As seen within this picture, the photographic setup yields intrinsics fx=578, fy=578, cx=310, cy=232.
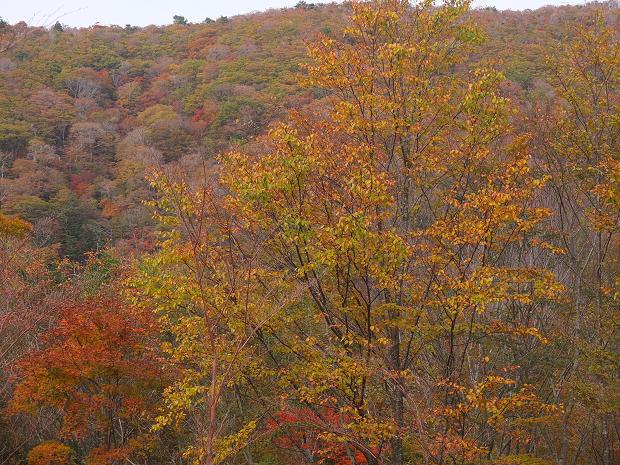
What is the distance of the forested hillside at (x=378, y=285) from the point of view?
7.51m

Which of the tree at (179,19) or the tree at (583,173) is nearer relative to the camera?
the tree at (583,173)

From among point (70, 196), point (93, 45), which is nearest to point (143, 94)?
point (93, 45)

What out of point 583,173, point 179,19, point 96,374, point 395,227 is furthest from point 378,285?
point 179,19

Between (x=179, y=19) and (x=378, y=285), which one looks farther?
(x=179, y=19)

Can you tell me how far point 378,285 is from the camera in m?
8.05

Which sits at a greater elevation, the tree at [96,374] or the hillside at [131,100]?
the hillside at [131,100]

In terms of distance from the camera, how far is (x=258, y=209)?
8094mm

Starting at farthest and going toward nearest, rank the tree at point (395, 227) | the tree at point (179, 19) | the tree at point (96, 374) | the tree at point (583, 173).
Result: 1. the tree at point (179, 19)
2. the tree at point (96, 374)
3. the tree at point (583, 173)
4. the tree at point (395, 227)

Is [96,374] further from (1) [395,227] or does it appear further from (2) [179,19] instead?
(2) [179,19]

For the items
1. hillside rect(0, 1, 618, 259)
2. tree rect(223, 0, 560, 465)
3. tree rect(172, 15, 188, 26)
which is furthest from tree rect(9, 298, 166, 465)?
tree rect(172, 15, 188, 26)

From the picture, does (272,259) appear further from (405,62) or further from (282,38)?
(282,38)

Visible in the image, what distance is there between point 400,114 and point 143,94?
180 feet

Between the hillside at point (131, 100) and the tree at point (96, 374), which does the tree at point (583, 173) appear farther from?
the hillside at point (131, 100)

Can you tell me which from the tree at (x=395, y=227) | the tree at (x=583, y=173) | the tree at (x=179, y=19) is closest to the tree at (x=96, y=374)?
the tree at (x=395, y=227)
